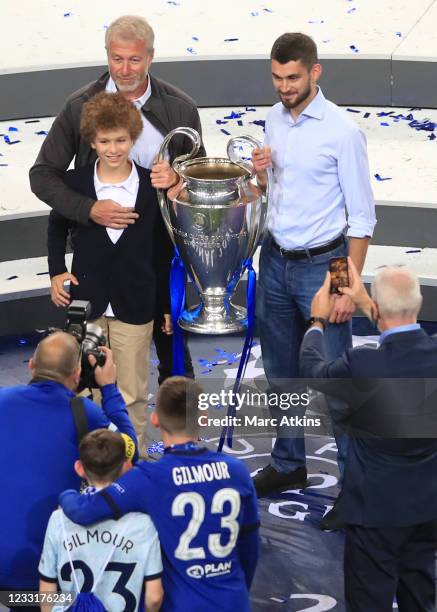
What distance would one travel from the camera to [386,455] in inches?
117

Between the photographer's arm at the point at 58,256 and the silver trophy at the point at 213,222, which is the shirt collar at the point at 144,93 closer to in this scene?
the silver trophy at the point at 213,222

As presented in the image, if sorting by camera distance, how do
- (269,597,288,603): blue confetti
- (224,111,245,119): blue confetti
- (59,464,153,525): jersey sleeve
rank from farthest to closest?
1. (224,111,245,119): blue confetti
2. (269,597,288,603): blue confetti
3. (59,464,153,525): jersey sleeve

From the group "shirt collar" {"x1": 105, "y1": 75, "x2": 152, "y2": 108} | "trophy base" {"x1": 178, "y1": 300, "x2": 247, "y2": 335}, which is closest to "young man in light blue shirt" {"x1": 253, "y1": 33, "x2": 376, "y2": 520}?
"trophy base" {"x1": 178, "y1": 300, "x2": 247, "y2": 335}

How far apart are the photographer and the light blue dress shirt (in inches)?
39.9

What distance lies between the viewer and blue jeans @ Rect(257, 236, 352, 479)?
151 inches

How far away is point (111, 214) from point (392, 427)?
1248 mm

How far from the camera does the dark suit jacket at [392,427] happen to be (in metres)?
2.96

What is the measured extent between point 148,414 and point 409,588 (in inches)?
60.9

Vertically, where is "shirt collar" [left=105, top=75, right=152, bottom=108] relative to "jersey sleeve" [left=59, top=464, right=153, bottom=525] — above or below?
above

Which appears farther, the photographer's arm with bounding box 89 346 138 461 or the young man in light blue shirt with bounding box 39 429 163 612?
the photographer's arm with bounding box 89 346 138 461

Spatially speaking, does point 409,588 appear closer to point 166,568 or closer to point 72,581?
point 166,568

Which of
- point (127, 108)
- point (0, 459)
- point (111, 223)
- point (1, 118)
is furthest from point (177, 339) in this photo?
point (1, 118)

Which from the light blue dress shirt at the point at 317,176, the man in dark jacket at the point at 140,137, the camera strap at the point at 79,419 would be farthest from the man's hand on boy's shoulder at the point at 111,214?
the camera strap at the point at 79,419

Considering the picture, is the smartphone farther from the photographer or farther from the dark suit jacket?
the photographer
